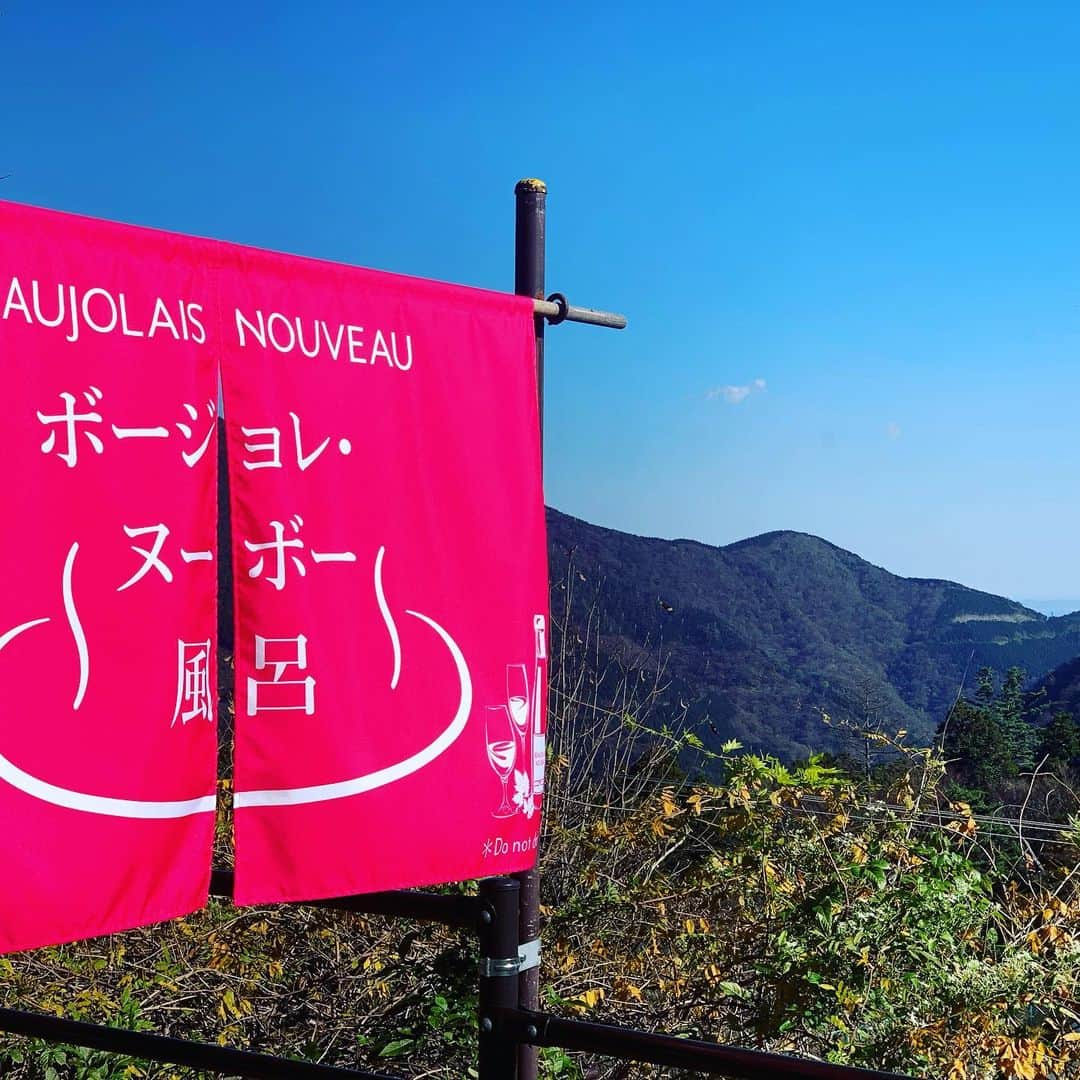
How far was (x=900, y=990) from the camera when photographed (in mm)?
3219

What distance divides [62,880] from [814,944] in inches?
84.8

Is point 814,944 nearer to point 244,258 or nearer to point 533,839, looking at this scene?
point 533,839

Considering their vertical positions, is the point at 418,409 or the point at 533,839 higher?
the point at 418,409

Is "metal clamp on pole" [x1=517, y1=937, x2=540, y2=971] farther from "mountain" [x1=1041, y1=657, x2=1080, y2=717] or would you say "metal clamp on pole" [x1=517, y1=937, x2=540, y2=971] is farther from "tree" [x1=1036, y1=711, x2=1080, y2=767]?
"mountain" [x1=1041, y1=657, x2=1080, y2=717]

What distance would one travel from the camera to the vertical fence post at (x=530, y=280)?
7.06 ft

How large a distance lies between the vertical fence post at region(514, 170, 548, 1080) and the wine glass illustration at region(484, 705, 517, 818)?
0.13 m

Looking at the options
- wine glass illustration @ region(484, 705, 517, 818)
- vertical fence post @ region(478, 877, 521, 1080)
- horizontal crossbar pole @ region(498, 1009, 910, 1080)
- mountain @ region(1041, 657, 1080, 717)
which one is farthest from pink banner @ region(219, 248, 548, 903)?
mountain @ region(1041, 657, 1080, 717)

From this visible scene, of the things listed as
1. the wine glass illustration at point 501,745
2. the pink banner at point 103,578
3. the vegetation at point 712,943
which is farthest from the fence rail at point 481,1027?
the vegetation at point 712,943

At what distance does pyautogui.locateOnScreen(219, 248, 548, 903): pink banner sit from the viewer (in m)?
1.95

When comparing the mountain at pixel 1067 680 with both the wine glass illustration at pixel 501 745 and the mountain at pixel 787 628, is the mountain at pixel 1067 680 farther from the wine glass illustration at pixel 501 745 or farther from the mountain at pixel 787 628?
the wine glass illustration at pixel 501 745

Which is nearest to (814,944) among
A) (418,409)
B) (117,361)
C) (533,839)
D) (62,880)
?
(533,839)

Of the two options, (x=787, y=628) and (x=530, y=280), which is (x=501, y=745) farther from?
(x=787, y=628)

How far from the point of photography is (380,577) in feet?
6.78

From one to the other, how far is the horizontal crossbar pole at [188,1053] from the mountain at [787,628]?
2202mm
